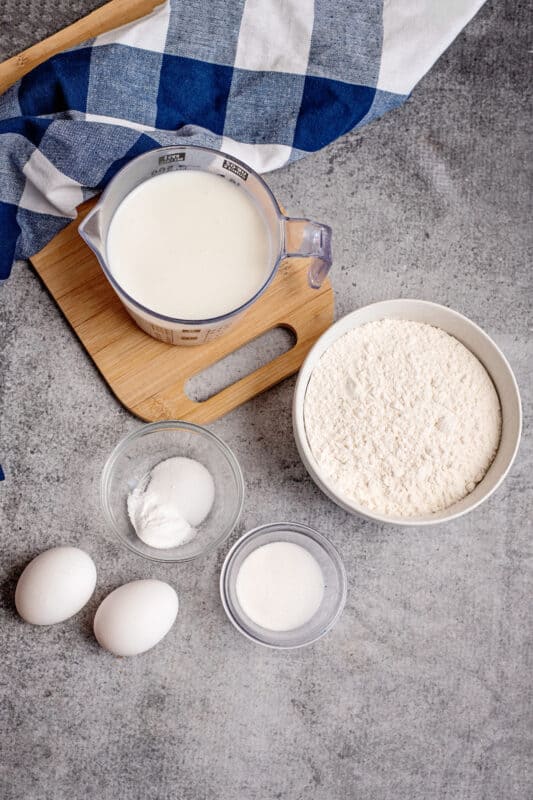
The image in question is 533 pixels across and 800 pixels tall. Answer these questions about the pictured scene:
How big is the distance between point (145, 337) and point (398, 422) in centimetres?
36

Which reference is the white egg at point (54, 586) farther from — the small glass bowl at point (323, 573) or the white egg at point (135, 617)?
the small glass bowl at point (323, 573)

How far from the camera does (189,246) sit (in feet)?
3.04

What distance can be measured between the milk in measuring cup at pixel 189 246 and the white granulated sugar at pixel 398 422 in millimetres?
182

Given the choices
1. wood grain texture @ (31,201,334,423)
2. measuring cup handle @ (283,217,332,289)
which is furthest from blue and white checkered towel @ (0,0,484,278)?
measuring cup handle @ (283,217,332,289)

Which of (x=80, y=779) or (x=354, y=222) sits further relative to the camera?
(x=354, y=222)

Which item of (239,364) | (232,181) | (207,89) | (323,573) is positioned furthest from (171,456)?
(207,89)

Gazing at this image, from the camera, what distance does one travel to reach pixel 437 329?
3.45ft

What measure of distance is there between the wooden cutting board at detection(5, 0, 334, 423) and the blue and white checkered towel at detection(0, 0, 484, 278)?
0.05 meters

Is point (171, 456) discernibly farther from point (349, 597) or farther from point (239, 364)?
point (349, 597)

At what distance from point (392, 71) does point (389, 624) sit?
0.80 m

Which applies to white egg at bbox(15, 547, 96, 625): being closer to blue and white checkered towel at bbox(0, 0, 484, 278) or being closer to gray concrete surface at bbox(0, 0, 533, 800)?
gray concrete surface at bbox(0, 0, 533, 800)

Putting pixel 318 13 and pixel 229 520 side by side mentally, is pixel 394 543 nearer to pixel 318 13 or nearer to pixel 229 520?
pixel 229 520

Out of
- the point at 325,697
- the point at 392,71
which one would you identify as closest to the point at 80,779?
the point at 325,697

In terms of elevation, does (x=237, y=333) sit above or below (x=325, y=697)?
above
